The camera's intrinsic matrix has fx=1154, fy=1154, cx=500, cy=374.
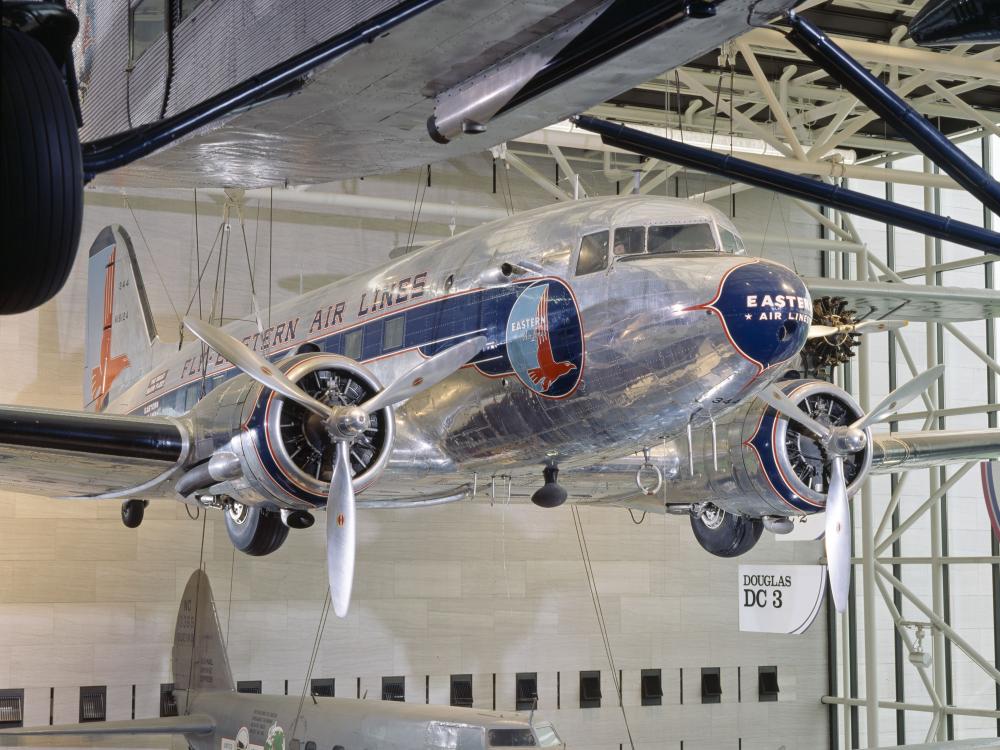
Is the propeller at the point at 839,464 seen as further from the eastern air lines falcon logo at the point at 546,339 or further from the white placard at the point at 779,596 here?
the white placard at the point at 779,596

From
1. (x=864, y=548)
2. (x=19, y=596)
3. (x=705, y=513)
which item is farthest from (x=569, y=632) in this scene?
(x=19, y=596)

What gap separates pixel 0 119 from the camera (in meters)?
2.62

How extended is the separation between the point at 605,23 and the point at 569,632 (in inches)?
622

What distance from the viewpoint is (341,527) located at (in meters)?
8.00

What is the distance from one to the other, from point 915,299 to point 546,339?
7.50 metres

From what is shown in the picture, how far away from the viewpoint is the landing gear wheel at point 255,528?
32.9ft

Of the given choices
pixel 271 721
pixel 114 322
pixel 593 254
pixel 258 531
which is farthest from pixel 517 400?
pixel 114 322

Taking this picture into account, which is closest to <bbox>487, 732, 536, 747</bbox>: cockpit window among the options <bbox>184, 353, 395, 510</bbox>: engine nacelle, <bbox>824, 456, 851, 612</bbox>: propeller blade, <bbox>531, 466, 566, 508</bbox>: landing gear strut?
<bbox>531, 466, 566, 508</bbox>: landing gear strut

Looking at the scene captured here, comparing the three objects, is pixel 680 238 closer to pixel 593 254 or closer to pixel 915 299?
pixel 593 254

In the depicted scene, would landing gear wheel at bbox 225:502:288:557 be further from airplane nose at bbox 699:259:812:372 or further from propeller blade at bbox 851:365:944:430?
propeller blade at bbox 851:365:944:430

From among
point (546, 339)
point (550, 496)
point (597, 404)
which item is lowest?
point (550, 496)

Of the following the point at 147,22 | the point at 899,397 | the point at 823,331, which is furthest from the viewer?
the point at 823,331

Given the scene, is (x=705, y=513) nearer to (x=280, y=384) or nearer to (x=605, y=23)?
(x=280, y=384)

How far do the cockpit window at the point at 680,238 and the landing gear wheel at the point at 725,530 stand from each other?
380 centimetres
